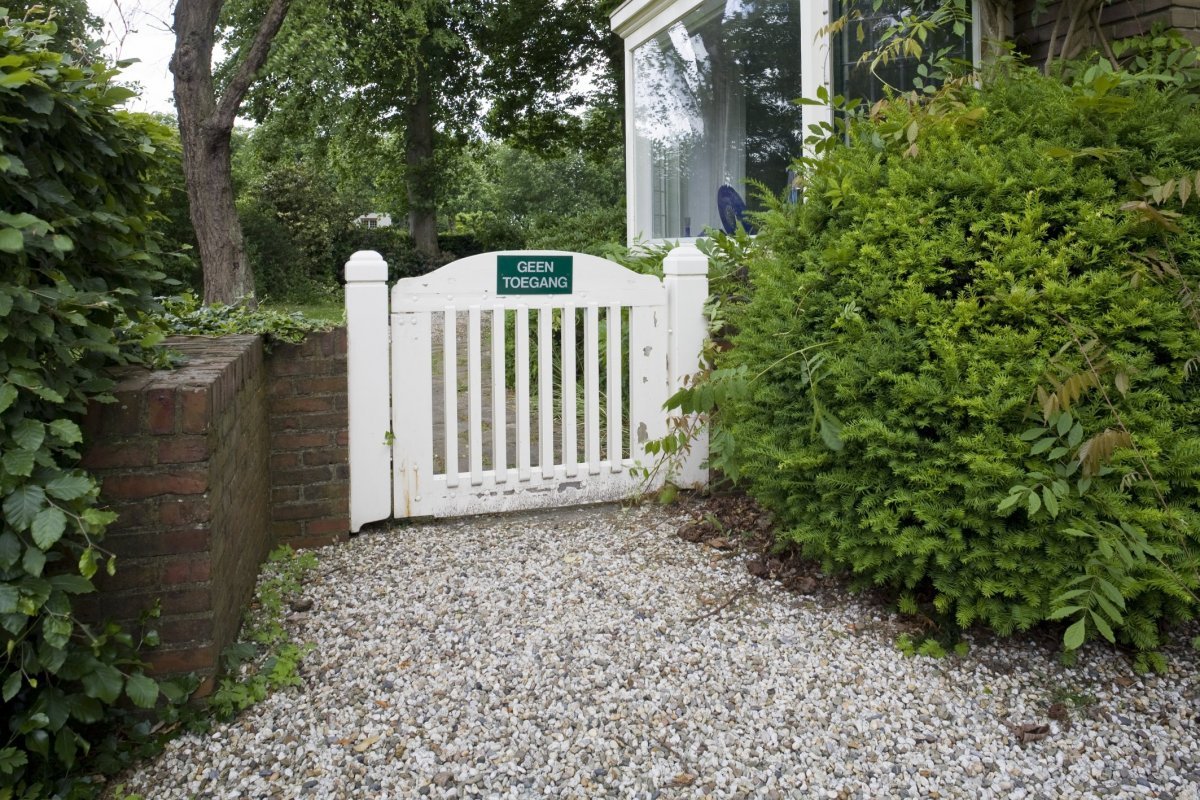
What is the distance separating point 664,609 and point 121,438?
5.27 ft

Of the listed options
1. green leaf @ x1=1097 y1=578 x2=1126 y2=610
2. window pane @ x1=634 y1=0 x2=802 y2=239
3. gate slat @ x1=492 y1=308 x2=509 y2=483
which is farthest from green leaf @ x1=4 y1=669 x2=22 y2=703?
window pane @ x1=634 y1=0 x2=802 y2=239

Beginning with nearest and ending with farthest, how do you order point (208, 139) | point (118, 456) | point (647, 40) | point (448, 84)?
point (118, 456)
point (647, 40)
point (208, 139)
point (448, 84)

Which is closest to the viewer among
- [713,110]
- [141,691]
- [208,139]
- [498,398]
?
[141,691]

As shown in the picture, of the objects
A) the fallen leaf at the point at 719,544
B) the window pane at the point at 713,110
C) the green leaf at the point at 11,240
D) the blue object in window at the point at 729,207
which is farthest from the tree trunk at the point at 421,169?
the green leaf at the point at 11,240

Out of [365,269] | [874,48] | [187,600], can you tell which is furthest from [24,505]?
[874,48]

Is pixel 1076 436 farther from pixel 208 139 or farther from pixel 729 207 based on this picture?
pixel 208 139

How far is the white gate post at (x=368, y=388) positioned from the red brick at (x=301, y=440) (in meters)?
0.10

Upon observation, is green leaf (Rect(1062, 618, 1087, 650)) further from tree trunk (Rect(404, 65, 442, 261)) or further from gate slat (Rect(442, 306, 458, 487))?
tree trunk (Rect(404, 65, 442, 261))

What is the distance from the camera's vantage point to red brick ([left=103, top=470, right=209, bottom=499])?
1998 millimetres

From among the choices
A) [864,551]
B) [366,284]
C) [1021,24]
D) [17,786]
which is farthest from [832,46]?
[17,786]

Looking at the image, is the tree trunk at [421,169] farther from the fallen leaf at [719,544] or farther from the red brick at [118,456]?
the red brick at [118,456]

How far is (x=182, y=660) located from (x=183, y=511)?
0.36 meters

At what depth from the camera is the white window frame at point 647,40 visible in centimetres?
477

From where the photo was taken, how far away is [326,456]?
11.1ft
